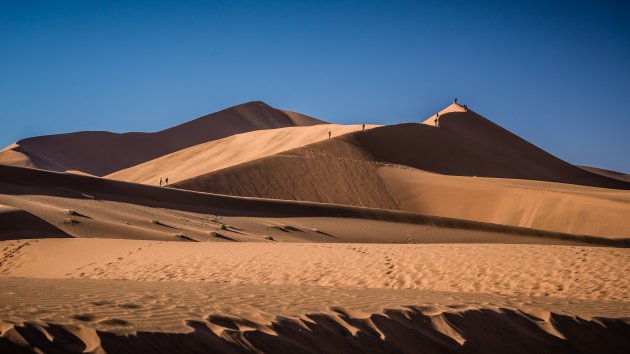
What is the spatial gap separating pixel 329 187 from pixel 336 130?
22.3 m

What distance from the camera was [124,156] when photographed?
93.6 metres

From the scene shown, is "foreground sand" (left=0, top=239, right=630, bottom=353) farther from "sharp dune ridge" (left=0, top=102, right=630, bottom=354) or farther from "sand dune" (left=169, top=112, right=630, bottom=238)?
"sand dune" (left=169, top=112, right=630, bottom=238)

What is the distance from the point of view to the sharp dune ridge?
611 centimetres

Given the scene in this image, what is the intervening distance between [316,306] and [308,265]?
279 inches

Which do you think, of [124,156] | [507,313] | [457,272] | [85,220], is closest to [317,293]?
[507,313]

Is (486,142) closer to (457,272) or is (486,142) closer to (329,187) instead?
(329,187)

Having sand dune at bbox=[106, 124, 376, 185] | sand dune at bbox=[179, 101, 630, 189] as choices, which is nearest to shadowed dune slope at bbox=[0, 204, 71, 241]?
sand dune at bbox=[179, 101, 630, 189]

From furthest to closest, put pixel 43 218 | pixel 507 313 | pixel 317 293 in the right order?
pixel 43 218 → pixel 317 293 → pixel 507 313

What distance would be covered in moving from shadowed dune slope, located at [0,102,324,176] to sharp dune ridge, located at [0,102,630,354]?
48212 mm

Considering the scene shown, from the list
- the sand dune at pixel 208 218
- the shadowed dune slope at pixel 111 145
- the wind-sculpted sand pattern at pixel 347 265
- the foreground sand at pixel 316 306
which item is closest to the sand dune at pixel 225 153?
the shadowed dune slope at pixel 111 145

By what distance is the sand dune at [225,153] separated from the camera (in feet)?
199

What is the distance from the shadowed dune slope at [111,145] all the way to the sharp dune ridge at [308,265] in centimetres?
4821

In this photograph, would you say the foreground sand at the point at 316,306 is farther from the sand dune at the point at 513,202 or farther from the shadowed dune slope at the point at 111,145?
the shadowed dune slope at the point at 111,145

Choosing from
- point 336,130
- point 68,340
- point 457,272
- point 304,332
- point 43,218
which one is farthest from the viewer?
point 336,130
